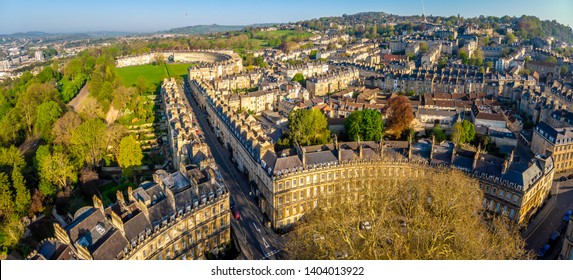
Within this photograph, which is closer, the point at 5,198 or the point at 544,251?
the point at 544,251

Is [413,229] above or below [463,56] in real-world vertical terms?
below

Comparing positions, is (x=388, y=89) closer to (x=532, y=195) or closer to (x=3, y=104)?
(x=532, y=195)

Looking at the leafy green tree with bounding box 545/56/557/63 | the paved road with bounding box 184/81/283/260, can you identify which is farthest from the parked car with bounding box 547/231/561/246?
the leafy green tree with bounding box 545/56/557/63

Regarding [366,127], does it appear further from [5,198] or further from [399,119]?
[5,198]

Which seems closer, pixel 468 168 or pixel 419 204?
pixel 419 204

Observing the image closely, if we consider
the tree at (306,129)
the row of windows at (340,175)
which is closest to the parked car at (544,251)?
the row of windows at (340,175)

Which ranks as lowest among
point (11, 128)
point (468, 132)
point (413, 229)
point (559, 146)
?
point (559, 146)

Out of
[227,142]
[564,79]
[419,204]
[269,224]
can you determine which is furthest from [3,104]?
[564,79]

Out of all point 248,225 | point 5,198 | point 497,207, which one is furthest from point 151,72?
point 497,207
